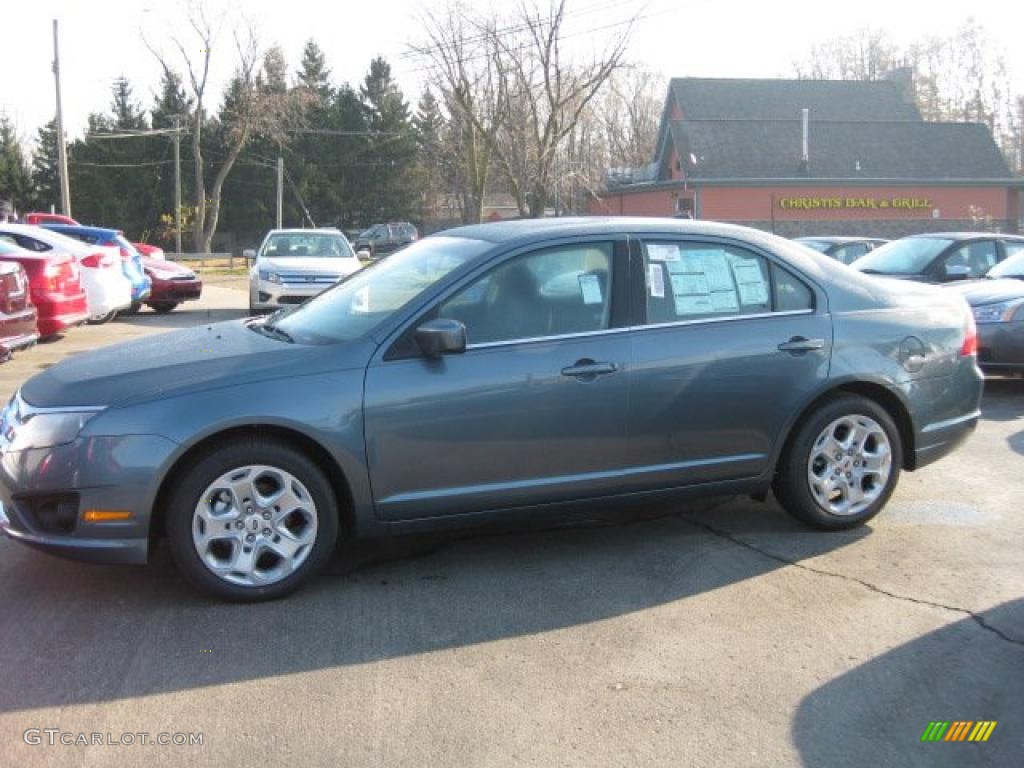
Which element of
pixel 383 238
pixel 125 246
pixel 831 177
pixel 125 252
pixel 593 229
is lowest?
pixel 593 229

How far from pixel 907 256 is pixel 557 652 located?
393 inches

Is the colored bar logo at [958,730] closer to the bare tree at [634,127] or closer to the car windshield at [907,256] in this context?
the car windshield at [907,256]

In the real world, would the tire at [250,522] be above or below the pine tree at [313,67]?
below

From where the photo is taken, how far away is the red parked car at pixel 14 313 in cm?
905

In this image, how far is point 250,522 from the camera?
14.2ft

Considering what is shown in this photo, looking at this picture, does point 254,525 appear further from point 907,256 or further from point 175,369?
point 907,256

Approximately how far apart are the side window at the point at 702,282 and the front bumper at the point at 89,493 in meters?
2.43

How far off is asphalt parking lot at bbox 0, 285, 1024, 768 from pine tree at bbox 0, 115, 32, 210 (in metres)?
62.3

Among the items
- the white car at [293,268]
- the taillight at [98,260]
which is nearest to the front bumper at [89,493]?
the taillight at [98,260]

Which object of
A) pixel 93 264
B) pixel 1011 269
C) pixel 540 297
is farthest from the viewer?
pixel 93 264

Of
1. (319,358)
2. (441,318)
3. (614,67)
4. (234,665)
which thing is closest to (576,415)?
(441,318)

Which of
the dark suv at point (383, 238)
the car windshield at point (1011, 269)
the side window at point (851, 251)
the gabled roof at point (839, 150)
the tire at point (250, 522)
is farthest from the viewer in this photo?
the dark suv at point (383, 238)

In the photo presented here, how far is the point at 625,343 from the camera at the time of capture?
4844 mm

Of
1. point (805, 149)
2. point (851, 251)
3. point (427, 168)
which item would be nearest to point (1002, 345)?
point (851, 251)
